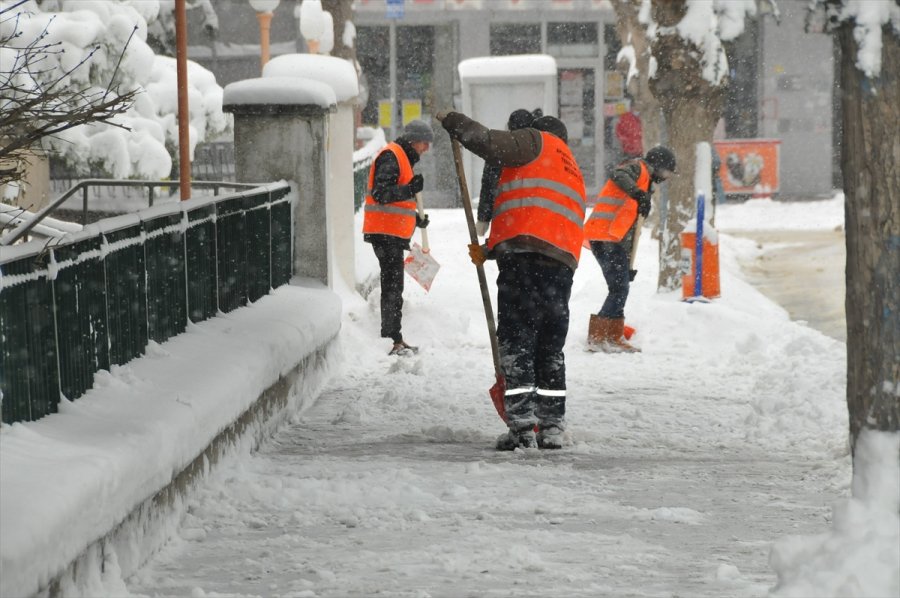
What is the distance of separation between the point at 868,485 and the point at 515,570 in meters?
1.31

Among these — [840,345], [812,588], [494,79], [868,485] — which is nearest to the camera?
[812,588]

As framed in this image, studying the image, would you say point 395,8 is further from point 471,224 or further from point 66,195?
point 471,224

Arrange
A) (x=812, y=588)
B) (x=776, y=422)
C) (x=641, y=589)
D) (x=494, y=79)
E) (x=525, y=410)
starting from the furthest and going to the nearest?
1. (x=494, y=79)
2. (x=776, y=422)
3. (x=525, y=410)
4. (x=641, y=589)
5. (x=812, y=588)

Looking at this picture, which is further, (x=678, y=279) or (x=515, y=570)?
(x=678, y=279)

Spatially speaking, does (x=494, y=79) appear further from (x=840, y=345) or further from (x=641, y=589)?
(x=641, y=589)

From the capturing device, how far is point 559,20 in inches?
1222

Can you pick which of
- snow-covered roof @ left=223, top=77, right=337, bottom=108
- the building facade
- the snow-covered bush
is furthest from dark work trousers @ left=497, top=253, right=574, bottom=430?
the building facade

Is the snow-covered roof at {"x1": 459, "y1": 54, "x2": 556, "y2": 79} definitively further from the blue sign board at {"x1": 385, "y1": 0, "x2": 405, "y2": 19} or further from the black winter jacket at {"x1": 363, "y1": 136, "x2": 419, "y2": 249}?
the black winter jacket at {"x1": 363, "y1": 136, "x2": 419, "y2": 249}

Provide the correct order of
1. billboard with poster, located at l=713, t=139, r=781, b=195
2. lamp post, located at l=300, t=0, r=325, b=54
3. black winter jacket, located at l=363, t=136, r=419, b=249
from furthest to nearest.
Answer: billboard with poster, located at l=713, t=139, r=781, b=195 → lamp post, located at l=300, t=0, r=325, b=54 → black winter jacket, located at l=363, t=136, r=419, b=249

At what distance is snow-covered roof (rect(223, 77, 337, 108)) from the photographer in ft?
34.0

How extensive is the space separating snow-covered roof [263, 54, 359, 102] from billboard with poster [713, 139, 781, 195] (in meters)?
16.4

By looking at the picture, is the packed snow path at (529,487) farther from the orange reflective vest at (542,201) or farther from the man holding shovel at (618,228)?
the orange reflective vest at (542,201)

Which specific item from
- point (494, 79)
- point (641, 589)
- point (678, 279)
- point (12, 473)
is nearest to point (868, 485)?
point (641, 589)

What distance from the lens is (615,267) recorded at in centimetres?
→ 1180
